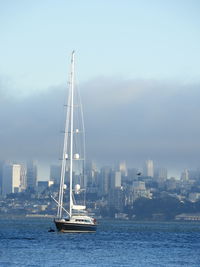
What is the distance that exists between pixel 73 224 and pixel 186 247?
74.7ft

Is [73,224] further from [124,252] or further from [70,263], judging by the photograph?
[70,263]

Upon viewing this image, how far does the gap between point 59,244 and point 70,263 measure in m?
24.4

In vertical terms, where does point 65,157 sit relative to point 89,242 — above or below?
above

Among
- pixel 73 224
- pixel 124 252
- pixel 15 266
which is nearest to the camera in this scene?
pixel 15 266

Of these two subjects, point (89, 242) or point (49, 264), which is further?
point (89, 242)

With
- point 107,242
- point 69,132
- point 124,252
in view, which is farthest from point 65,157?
point 124,252

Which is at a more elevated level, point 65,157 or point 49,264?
point 65,157

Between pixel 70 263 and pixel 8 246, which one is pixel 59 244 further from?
pixel 70 263

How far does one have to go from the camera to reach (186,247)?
356ft

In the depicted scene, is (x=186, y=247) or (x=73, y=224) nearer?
(x=186, y=247)

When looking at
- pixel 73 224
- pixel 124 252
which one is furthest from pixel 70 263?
pixel 73 224

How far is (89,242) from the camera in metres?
113

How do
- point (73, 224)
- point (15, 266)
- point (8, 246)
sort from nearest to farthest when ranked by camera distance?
point (15, 266), point (8, 246), point (73, 224)

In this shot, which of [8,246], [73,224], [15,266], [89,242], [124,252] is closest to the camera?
[15,266]
